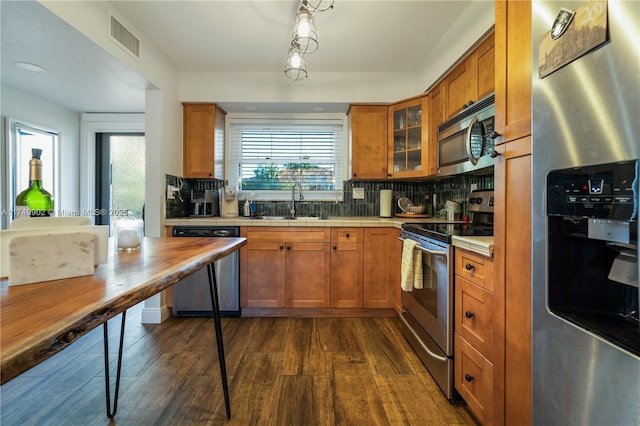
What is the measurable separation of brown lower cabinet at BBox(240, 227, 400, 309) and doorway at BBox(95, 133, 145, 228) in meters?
1.94

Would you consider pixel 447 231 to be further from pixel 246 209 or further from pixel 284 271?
pixel 246 209

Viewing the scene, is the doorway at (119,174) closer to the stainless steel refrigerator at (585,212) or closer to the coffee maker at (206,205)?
the coffee maker at (206,205)

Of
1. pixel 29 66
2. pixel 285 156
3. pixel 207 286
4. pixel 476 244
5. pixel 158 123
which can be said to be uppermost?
pixel 29 66

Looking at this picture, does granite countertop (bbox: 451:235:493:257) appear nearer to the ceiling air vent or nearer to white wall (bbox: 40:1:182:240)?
white wall (bbox: 40:1:182:240)

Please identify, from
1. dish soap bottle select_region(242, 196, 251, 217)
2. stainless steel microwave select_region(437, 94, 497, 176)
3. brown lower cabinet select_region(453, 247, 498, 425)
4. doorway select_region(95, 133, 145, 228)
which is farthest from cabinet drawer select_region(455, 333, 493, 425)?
doorway select_region(95, 133, 145, 228)

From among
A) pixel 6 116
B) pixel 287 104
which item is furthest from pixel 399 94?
pixel 6 116

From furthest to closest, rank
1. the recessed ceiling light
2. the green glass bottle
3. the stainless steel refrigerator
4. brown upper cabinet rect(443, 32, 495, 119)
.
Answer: the recessed ceiling light → brown upper cabinet rect(443, 32, 495, 119) → the green glass bottle → the stainless steel refrigerator

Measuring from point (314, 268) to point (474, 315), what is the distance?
1549 mm

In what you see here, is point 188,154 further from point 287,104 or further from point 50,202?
point 50,202

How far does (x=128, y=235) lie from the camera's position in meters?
1.07

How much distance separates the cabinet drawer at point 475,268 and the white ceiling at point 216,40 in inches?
70.7

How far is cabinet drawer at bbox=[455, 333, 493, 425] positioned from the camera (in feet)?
4.15

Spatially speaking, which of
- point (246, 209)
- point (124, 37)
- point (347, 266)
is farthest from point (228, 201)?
point (124, 37)

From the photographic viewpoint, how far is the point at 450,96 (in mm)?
2299
